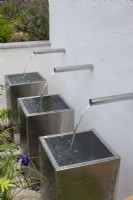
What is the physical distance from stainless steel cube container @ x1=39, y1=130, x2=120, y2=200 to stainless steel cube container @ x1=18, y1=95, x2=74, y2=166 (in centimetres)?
39

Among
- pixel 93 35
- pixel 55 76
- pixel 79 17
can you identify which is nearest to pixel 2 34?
pixel 55 76

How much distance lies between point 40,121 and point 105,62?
2.21ft

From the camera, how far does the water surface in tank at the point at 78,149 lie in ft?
5.19

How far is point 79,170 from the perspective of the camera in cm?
148

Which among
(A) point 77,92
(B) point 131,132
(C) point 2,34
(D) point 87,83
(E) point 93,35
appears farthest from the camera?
(C) point 2,34

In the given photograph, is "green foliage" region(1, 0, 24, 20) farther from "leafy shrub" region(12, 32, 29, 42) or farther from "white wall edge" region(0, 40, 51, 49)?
"white wall edge" region(0, 40, 51, 49)

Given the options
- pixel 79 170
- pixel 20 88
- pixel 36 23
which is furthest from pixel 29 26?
pixel 79 170

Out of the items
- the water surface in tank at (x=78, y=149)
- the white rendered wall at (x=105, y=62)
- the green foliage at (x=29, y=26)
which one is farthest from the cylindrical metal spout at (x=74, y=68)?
the green foliage at (x=29, y=26)

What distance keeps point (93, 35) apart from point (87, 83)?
42 centimetres

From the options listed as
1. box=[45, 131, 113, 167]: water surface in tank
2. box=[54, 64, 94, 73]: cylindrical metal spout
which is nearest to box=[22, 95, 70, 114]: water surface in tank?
box=[54, 64, 94, 73]: cylindrical metal spout

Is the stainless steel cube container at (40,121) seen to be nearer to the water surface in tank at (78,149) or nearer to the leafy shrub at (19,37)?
the water surface in tank at (78,149)

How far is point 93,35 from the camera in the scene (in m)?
2.09

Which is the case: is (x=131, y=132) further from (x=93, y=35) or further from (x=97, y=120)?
(x=93, y=35)

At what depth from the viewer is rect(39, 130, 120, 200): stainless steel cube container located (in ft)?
4.87
